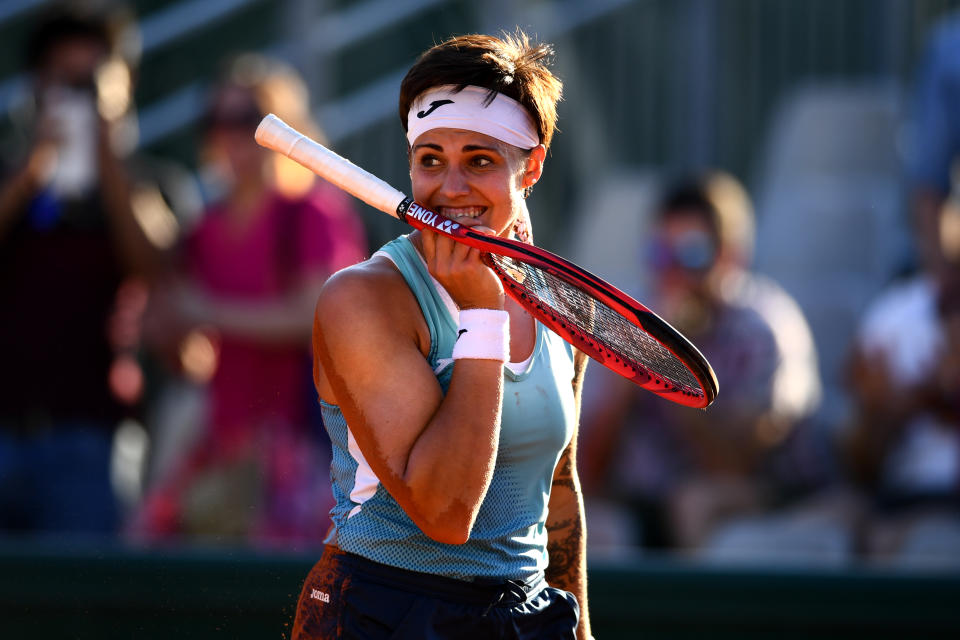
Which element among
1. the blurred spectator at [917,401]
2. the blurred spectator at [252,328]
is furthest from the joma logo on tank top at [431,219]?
the blurred spectator at [917,401]

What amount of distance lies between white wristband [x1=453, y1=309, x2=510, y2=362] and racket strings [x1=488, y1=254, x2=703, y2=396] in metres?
0.18

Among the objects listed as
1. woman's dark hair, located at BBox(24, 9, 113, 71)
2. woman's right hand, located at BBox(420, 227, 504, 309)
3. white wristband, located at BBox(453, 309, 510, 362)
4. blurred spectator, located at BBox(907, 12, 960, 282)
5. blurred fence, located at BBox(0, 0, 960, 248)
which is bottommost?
white wristband, located at BBox(453, 309, 510, 362)

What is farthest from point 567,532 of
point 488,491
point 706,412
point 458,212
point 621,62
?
point 621,62

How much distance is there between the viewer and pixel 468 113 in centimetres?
247

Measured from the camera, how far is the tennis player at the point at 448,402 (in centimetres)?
230

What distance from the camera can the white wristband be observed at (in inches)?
92.1

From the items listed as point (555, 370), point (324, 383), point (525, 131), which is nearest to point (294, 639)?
point (324, 383)

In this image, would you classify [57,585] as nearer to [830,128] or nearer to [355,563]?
[355,563]

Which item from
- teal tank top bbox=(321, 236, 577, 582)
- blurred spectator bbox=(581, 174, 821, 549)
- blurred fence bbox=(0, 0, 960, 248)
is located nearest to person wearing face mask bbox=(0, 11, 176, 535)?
blurred spectator bbox=(581, 174, 821, 549)

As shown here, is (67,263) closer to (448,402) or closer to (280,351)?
(280,351)

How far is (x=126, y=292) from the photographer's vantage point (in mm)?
5625

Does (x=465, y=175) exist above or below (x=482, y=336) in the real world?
above

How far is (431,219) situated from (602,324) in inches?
16.3

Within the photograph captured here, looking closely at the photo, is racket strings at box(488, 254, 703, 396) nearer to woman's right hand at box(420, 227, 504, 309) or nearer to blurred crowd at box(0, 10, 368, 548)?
woman's right hand at box(420, 227, 504, 309)
